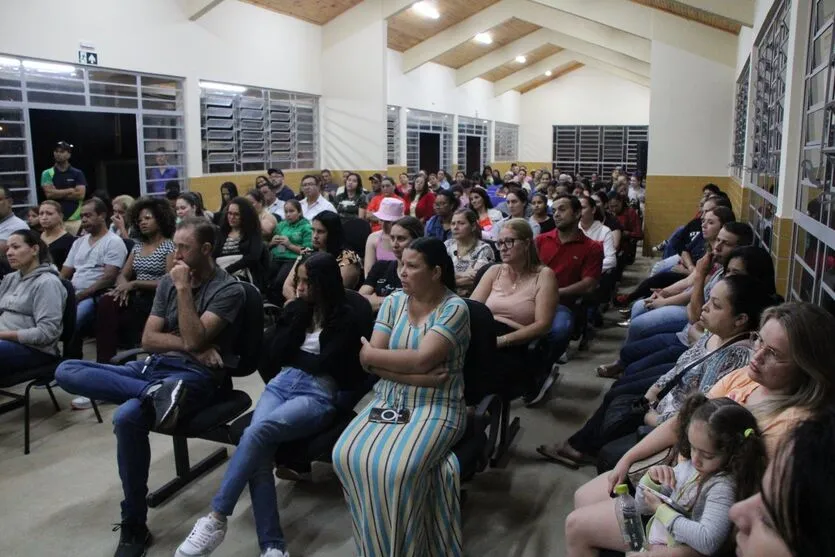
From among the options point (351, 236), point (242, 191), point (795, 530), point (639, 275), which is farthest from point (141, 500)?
point (242, 191)

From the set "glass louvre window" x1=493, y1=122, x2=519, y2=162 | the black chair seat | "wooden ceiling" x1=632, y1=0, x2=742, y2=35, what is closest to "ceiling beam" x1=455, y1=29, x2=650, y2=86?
"glass louvre window" x1=493, y1=122, x2=519, y2=162

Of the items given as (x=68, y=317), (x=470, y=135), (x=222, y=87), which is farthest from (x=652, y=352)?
(x=470, y=135)

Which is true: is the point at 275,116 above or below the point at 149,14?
below

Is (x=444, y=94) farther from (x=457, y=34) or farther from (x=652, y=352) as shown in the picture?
(x=652, y=352)

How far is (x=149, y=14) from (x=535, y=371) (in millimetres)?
7007

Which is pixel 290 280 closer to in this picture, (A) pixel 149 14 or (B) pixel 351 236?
(B) pixel 351 236

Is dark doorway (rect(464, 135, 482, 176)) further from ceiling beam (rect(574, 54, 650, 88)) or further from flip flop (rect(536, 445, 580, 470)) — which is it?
flip flop (rect(536, 445, 580, 470))

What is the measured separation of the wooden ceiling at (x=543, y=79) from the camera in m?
20.5

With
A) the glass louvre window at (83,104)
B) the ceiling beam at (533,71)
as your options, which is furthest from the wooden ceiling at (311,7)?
the ceiling beam at (533,71)

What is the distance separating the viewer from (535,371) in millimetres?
3346

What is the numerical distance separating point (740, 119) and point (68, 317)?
25.7ft

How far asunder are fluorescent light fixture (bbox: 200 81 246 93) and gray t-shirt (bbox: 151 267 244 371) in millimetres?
6920

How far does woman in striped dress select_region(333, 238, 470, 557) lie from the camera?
225cm

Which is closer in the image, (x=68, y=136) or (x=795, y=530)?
(x=795, y=530)
